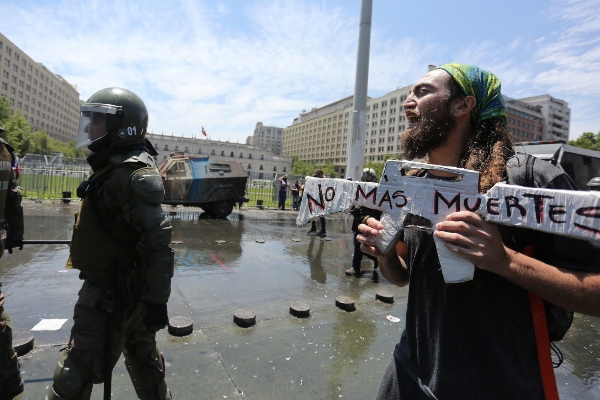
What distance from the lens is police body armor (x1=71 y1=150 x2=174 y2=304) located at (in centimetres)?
201

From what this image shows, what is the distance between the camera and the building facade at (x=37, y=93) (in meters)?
72.7

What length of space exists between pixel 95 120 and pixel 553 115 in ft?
370

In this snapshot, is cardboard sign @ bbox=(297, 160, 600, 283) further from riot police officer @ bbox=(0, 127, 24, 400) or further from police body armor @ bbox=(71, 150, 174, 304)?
riot police officer @ bbox=(0, 127, 24, 400)

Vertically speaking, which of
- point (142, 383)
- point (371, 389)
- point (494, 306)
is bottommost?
point (371, 389)

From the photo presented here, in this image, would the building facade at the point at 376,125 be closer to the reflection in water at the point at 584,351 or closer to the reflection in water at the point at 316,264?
the reflection in water at the point at 316,264

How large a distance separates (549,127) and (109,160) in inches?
4281

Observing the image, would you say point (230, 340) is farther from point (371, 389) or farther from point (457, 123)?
point (457, 123)

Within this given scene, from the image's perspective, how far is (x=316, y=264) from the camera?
6.64 metres

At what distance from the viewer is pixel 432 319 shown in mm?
1159

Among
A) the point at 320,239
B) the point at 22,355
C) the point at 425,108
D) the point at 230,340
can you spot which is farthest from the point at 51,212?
the point at 425,108

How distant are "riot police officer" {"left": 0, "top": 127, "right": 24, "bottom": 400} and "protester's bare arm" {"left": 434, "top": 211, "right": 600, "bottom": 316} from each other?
2952 millimetres

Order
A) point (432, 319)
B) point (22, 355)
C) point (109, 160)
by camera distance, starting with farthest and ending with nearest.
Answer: point (22, 355)
point (109, 160)
point (432, 319)

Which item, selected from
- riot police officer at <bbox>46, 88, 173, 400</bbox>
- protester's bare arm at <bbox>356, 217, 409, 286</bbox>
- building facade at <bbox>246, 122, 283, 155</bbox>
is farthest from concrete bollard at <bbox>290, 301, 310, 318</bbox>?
building facade at <bbox>246, 122, 283, 155</bbox>

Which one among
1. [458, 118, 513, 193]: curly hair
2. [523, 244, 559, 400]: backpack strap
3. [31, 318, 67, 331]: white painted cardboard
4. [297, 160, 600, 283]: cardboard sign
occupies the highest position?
[458, 118, 513, 193]: curly hair
